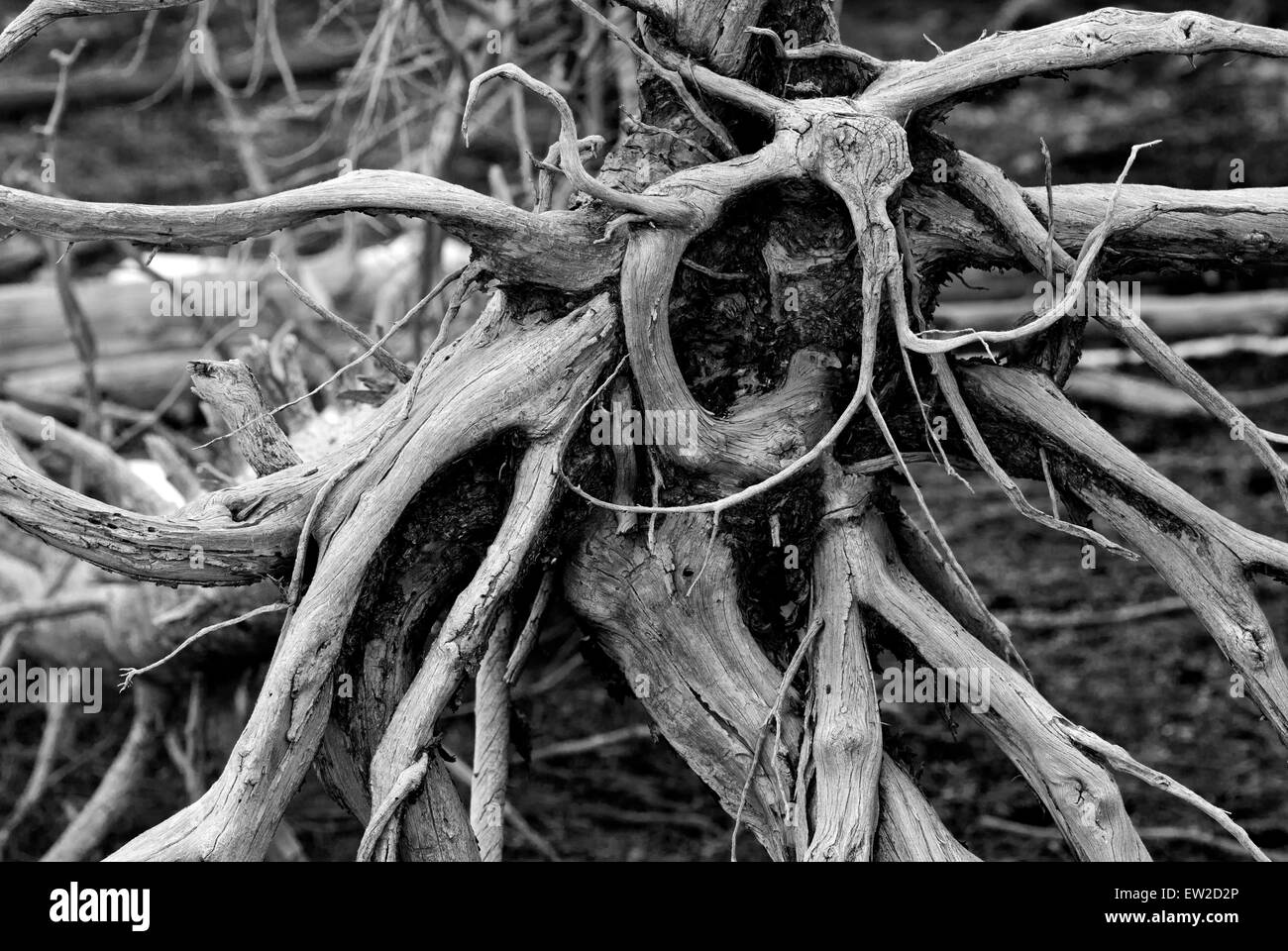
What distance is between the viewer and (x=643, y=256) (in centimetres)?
227

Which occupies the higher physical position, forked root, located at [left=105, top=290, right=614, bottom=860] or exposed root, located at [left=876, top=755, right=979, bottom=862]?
forked root, located at [left=105, top=290, right=614, bottom=860]

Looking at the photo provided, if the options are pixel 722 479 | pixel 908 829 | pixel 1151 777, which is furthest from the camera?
pixel 722 479

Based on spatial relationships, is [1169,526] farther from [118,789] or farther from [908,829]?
[118,789]

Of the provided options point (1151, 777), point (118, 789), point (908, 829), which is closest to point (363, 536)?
point (908, 829)

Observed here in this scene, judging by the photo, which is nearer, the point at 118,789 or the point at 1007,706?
the point at 1007,706

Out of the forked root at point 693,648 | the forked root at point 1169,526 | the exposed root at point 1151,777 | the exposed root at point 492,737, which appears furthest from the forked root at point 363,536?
the exposed root at point 1151,777

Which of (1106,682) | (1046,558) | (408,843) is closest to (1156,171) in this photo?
(1046,558)

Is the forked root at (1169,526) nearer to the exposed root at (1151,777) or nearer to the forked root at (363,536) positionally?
the exposed root at (1151,777)

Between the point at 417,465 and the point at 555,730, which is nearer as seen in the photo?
the point at 417,465

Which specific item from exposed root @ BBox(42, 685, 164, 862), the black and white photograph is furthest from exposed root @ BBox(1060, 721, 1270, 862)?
exposed root @ BBox(42, 685, 164, 862)

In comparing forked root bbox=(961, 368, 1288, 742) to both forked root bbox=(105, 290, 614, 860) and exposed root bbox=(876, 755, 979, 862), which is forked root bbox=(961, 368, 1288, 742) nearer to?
exposed root bbox=(876, 755, 979, 862)

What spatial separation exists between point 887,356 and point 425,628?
1.01 meters

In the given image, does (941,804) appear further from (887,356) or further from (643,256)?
(643,256)

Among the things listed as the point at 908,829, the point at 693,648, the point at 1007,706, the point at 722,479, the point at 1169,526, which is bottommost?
the point at 908,829
